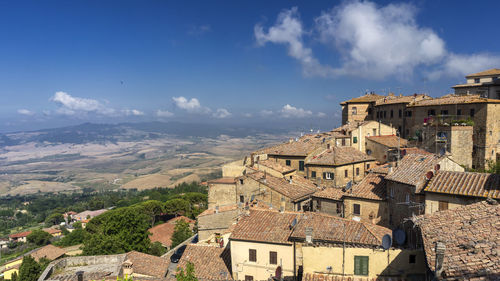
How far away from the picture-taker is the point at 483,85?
141 feet

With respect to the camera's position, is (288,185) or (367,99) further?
(367,99)

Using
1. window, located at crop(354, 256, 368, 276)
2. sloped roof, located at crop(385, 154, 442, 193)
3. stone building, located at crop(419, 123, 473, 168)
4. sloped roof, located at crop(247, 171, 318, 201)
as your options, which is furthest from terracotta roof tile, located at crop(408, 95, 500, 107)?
window, located at crop(354, 256, 368, 276)

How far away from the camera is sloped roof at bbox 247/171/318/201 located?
31.8 metres

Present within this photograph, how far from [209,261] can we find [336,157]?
18468mm

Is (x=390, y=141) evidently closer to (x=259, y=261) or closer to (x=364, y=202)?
(x=364, y=202)

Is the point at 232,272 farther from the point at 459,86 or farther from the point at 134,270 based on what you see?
the point at 459,86

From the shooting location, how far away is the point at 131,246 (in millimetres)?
40562

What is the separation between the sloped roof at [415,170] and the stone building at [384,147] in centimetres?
1264

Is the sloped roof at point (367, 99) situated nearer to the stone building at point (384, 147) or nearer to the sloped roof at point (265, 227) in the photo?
the stone building at point (384, 147)

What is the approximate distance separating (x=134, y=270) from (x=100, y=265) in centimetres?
293

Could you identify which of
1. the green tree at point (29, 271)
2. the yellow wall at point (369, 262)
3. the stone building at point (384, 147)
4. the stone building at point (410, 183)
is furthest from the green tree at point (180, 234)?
the yellow wall at point (369, 262)

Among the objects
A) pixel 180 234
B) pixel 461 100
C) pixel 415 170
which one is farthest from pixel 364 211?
pixel 180 234

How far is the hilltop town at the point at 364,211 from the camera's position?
14047mm

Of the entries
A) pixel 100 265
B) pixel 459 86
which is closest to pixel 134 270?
pixel 100 265
